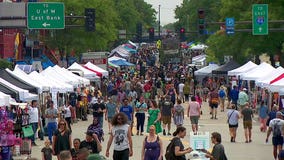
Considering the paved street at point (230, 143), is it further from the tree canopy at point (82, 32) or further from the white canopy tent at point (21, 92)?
the tree canopy at point (82, 32)

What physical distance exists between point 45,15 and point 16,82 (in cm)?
1234

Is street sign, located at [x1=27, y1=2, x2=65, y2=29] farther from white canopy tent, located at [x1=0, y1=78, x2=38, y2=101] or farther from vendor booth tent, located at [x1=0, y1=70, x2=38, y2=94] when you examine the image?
white canopy tent, located at [x1=0, y1=78, x2=38, y2=101]

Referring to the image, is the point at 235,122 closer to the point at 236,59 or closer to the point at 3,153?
the point at 3,153

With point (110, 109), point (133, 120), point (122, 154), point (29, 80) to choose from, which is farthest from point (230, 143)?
point (122, 154)

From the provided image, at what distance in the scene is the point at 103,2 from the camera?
260 feet

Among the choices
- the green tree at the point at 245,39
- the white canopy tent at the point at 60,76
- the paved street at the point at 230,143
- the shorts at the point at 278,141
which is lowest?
the paved street at the point at 230,143

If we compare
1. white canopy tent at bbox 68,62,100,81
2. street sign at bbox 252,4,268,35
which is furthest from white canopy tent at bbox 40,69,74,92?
white canopy tent at bbox 68,62,100,81

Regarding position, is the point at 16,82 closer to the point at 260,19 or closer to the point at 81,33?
the point at 260,19

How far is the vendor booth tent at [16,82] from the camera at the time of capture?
33.2 meters

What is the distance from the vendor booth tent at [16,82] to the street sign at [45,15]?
1116 cm

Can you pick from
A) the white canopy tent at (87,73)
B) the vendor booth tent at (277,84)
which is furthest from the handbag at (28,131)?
the white canopy tent at (87,73)

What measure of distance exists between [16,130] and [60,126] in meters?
7.93

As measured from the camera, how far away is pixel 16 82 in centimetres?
3366

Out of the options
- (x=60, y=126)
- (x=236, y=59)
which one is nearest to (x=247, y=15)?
(x=236, y=59)
